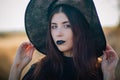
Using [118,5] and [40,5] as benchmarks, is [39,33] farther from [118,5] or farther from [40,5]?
[118,5]

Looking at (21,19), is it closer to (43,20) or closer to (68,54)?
(43,20)

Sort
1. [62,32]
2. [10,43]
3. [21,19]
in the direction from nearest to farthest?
1. [62,32]
2. [21,19]
3. [10,43]

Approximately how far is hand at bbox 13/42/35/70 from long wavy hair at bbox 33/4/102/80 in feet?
0.23

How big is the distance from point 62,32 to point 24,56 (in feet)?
0.78

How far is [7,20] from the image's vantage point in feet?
8.27

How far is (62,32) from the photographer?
1887mm

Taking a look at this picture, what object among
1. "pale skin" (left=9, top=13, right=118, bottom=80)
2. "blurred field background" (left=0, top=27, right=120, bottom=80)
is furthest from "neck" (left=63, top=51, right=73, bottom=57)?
"blurred field background" (left=0, top=27, right=120, bottom=80)

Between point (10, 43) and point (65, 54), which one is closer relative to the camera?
point (65, 54)

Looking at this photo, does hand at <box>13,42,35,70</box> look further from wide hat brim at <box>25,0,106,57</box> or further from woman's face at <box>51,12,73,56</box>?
woman's face at <box>51,12,73,56</box>

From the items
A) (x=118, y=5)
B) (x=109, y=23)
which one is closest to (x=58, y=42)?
(x=109, y=23)

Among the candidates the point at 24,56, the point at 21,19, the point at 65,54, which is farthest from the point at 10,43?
the point at 65,54

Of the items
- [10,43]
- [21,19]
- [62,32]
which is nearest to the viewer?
[62,32]

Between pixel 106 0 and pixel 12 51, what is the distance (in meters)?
0.96

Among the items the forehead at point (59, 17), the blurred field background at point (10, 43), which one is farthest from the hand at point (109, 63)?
the blurred field background at point (10, 43)
